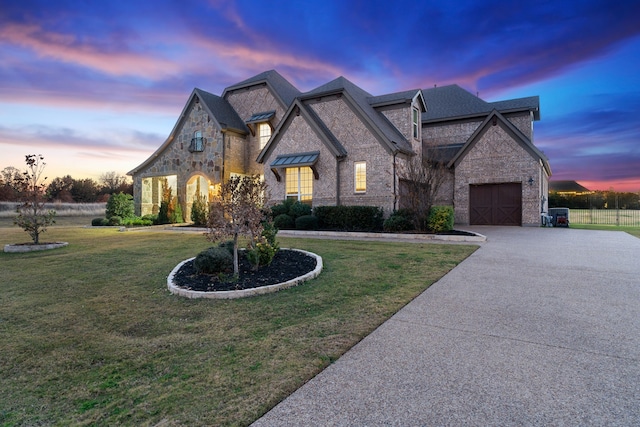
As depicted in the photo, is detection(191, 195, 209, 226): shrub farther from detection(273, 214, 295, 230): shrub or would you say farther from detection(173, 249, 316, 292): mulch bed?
detection(173, 249, 316, 292): mulch bed

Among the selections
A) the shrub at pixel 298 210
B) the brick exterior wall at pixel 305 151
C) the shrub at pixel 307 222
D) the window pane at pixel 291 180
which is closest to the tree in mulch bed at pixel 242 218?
the shrub at pixel 307 222

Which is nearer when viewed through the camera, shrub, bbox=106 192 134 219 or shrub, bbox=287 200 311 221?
shrub, bbox=287 200 311 221

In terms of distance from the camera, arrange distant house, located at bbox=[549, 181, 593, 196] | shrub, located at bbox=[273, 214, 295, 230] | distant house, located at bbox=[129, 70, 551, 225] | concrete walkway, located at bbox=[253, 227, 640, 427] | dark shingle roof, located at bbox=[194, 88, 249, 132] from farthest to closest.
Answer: distant house, located at bbox=[549, 181, 593, 196]
dark shingle roof, located at bbox=[194, 88, 249, 132]
distant house, located at bbox=[129, 70, 551, 225]
shrub, located at bbox=[273, 214, 295, 230]
concrete walkway, located at bbox=[253, 227, 640, 427]

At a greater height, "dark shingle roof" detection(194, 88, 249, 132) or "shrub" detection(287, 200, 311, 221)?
"dark shingle roof" detection(194, 88, 249, 132)

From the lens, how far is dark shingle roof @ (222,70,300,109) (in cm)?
2291

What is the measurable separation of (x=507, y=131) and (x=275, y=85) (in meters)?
15.8

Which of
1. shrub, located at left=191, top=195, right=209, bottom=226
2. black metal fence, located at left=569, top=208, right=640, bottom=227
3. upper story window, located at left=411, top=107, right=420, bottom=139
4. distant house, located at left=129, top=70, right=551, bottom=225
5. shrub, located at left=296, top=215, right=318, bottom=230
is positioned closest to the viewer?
shrub, located at left=296, top=215, right=318, bottom=230

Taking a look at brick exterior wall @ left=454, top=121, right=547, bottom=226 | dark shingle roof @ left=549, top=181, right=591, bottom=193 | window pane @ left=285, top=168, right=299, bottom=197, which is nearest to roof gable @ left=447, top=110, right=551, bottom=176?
brick exterior wall @ left=454, top=121, right=547, bottom=226

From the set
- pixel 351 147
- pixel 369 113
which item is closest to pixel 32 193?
pixel 351 147

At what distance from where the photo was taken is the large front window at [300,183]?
1925 cm

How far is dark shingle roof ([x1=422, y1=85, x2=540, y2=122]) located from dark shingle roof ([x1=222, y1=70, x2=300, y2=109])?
1024 centimetres

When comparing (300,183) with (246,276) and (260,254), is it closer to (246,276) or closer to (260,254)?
(260,254)

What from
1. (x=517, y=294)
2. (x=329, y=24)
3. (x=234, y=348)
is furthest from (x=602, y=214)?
(x=234, y=348)

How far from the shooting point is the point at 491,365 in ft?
10.1
